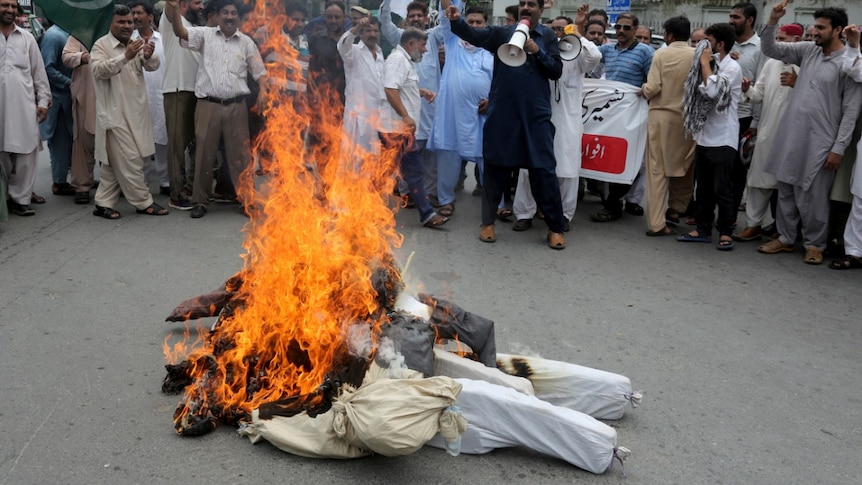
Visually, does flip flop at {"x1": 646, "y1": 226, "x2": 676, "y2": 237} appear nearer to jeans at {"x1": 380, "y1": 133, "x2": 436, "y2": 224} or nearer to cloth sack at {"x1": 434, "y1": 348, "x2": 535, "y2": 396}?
jeans at {"x1": 380, "y1": 133, "x2": 436, "y2": 224}

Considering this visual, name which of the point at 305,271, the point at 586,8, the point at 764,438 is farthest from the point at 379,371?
the point at 586,8

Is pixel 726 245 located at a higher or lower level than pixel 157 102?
lower

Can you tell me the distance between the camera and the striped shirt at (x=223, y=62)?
7.37 m

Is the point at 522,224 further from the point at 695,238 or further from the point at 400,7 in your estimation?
→ the point at 400,7

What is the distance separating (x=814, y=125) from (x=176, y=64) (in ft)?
20.7

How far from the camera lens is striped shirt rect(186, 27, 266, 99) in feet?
24.2

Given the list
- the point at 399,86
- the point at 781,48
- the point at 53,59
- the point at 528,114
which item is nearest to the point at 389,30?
the point at 399,86

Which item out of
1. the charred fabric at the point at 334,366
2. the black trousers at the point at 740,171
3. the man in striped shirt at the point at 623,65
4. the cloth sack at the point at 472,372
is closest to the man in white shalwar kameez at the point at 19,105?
the charred fabric at the point at 334,366

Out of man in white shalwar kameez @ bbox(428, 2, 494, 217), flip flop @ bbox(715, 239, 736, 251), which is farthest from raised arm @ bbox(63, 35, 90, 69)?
flip flop @ bbox(715, 239, 736, 251)

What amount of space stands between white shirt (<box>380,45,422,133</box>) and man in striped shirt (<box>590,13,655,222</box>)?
2269 mm

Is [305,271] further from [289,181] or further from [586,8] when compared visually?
[586,8]

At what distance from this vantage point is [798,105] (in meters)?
6.79

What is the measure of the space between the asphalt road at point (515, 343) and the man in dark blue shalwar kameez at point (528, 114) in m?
0.59

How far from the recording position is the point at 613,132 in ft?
26.1
